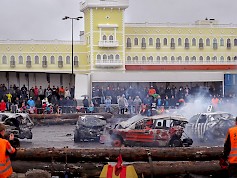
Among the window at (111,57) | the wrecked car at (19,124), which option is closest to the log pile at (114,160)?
the wrecked car at (19,124)

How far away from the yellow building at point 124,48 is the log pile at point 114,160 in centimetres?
7571

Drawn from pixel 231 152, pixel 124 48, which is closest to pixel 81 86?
pixel 231 152

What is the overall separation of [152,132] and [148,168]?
999cm

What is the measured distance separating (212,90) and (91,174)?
33.7 metres

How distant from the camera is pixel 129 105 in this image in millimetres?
37281

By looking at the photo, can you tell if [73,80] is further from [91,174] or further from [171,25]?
[171,25]

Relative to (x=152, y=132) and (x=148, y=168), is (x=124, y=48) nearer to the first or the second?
(x=152, y=132)

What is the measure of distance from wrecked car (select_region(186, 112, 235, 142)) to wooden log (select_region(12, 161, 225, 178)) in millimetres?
10933

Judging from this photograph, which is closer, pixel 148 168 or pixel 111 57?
pixel 148 168

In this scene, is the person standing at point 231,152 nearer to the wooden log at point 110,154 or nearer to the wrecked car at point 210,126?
the wooden log at point 110,154

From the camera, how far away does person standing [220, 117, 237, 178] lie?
9.70 meters

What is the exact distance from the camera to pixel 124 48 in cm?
9606

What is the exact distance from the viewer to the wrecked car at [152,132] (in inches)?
822

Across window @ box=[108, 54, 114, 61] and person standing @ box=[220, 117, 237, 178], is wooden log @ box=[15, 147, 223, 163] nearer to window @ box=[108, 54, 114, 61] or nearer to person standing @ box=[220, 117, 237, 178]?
person standing @ box=[220, 117, 237, 178]
